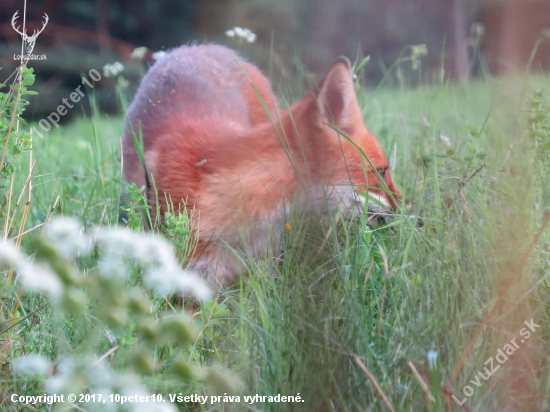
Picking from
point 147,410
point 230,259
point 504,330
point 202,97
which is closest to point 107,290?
point 147,410

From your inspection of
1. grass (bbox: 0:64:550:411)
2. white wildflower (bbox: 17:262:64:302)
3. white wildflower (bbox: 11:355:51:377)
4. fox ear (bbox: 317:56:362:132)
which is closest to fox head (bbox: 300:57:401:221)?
fox ear (bbox: 317:56:362:132)

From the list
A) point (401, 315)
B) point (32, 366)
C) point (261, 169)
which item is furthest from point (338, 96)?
point (32, 366)

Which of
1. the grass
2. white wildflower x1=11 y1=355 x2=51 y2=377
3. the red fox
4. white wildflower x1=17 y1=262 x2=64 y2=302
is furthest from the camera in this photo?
the red fox

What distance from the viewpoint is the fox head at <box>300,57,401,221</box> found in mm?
2664

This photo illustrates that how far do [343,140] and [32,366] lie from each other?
74.2 inches

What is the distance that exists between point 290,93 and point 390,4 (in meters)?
7.89

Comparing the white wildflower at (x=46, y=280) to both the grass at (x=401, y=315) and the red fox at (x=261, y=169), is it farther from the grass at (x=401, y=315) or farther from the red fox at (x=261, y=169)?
the red fox at (x=261, y=169)

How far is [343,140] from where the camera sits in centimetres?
288

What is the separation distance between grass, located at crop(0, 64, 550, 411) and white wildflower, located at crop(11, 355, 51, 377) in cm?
8

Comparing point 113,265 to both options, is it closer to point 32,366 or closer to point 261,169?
point 32,366

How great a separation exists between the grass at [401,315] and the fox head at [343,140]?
0.31 metres

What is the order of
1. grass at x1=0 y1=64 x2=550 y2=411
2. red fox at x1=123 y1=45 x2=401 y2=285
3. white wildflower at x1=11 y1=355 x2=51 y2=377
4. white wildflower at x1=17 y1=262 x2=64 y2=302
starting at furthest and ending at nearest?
red fox at x1=123 y1=45 x2=401 y2=285 < grass at x1=0 y1=64 x2=550 y2=411 < white wildflower at x1=11 y1=355 x2=51 y2=377 < white wildflower at x1=17 y1=262 x2=64 y2=302

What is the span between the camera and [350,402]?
146 cm

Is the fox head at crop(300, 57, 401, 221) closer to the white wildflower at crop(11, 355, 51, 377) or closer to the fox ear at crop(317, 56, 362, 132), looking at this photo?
the fox ear at crop(317, 56, 362, 132)
